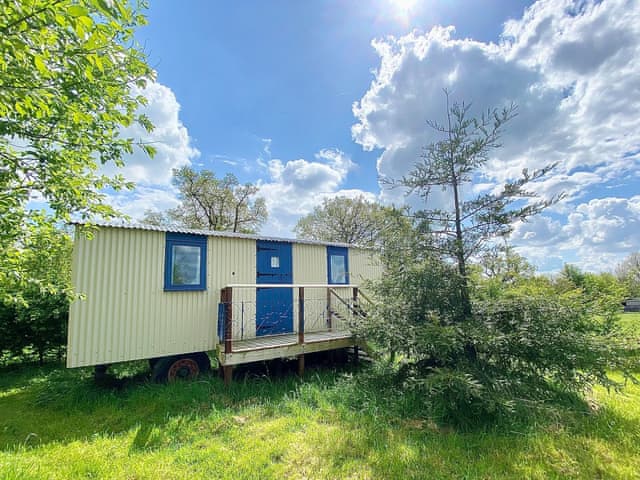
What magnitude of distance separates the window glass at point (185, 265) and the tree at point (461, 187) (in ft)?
13.9

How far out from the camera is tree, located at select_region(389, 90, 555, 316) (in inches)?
167

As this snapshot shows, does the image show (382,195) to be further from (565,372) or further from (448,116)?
(565,372)

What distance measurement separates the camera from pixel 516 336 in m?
3.84

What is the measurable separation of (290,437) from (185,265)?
12.1 feet

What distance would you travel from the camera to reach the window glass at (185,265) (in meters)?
5.47

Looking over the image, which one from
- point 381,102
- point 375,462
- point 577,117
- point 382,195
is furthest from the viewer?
point 381,102

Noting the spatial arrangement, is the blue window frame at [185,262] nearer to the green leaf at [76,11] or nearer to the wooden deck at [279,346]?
the wooden deck at [279,346]

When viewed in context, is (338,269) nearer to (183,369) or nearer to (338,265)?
(338,265)

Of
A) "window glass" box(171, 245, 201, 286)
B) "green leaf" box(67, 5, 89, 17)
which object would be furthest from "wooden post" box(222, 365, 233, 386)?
"green leaf" box(67, 5, 89, 17)

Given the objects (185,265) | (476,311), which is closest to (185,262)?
(185,265)

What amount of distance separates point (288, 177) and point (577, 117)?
13762mm

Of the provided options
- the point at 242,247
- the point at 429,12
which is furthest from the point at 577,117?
the point at 242,247

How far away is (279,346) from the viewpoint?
17.7 feet

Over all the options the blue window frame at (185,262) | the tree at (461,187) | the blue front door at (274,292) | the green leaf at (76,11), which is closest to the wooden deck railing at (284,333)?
the blue front door at (274,292)
